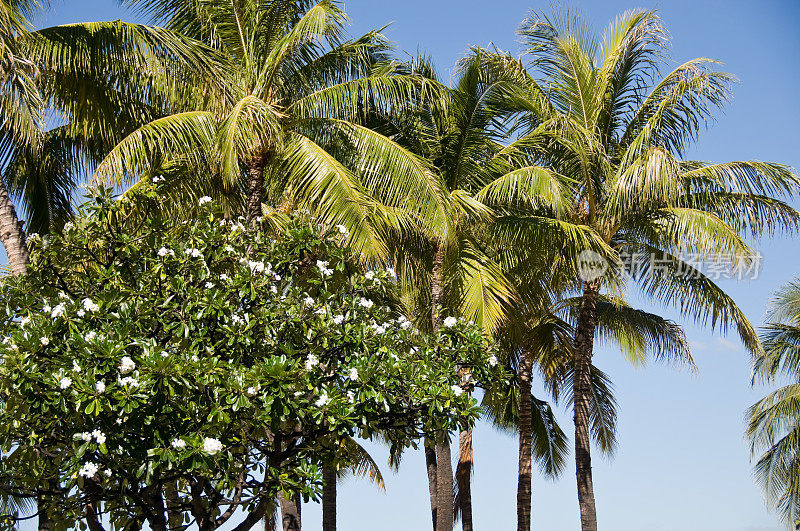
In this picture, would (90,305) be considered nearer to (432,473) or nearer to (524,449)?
(524,449)

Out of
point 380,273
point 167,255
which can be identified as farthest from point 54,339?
point 380,273

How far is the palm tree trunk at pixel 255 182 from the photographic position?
496 inches

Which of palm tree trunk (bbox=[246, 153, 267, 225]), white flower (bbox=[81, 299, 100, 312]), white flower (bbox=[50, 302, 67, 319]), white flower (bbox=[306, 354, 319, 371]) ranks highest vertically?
palm tree trunk (bbox=[246, 153, 267, 225])

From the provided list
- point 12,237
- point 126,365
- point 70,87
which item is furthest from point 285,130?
point 126,365

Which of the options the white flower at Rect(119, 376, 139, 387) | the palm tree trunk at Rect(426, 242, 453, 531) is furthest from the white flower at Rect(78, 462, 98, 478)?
the palm tree trunk at Rect(426, 242, 453, 531)

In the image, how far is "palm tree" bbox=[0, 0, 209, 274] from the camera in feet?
36.5

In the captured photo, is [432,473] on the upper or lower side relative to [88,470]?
upper

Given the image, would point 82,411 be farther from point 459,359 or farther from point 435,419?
point 459,359

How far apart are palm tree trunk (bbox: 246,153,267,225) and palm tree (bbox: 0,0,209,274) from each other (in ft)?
5.46

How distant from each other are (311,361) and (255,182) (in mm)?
5687

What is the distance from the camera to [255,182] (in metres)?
12.8

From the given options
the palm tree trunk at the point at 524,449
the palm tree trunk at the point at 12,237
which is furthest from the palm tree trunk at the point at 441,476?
the palm tree trunk at the point at 12,237

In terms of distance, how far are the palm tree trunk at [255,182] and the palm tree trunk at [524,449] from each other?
26.8ft

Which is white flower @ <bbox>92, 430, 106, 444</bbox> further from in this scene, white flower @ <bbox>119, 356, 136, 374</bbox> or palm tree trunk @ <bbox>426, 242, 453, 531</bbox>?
palm tree trunk @ <bbox>426, 242, 453, 531</bbox>
